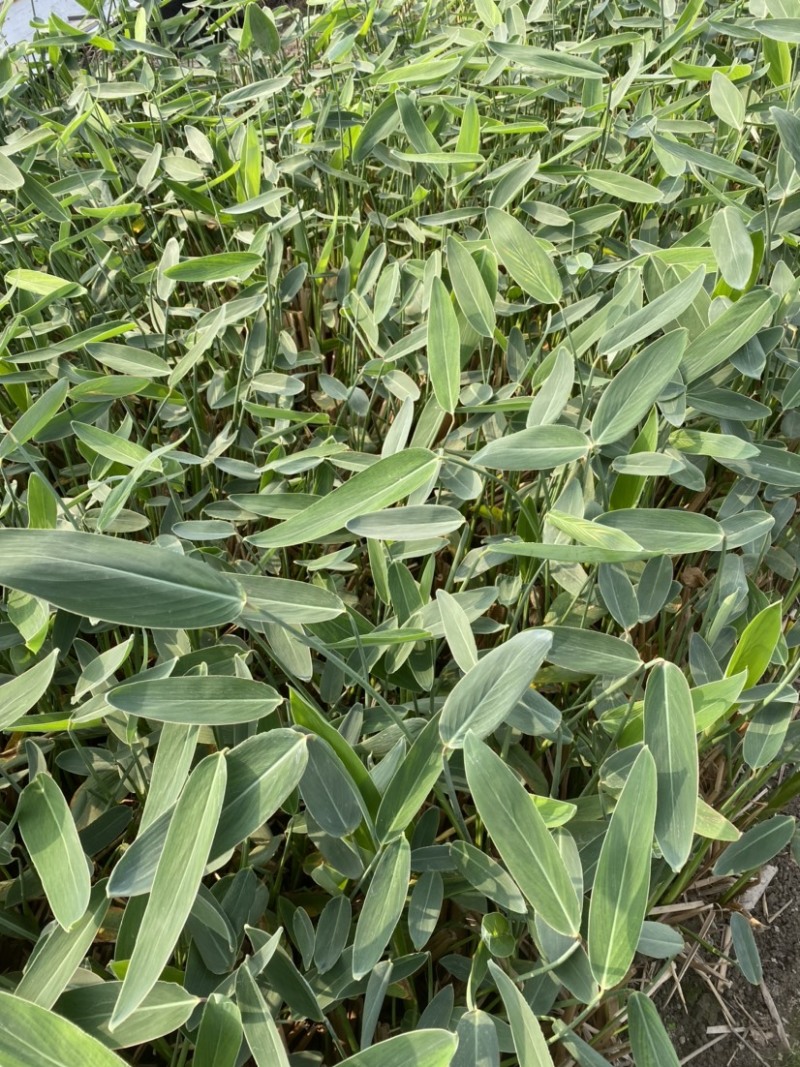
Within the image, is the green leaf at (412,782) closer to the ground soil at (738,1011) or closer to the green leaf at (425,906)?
the green leaf at (425,906)

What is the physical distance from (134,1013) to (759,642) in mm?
414

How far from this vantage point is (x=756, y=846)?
58 centimetres

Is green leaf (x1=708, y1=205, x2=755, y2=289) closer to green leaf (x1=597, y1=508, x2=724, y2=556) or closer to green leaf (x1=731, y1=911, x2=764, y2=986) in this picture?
green leaf (x1=597, y1=508, x2=724, y2=556)

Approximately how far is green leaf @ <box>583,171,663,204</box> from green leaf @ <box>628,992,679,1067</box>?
2.26 ft

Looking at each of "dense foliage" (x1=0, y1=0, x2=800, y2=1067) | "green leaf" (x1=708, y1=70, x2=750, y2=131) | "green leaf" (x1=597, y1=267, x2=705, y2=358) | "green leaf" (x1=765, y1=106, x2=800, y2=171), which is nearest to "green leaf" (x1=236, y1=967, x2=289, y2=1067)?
"dense foliage" (x1=0, y1=0, x2=800, y2=1067)

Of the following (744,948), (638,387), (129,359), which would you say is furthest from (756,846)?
(129,359)

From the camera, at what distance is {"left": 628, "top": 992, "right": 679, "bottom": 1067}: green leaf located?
0.42m

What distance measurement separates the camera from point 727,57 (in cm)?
109

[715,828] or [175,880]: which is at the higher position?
[175,880]

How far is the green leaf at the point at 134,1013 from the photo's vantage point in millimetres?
382

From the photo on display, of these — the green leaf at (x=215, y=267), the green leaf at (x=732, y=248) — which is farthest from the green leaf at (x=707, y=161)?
the green leaf at (x=215, y=267)

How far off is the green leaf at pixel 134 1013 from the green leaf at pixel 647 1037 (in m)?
→ 0.22

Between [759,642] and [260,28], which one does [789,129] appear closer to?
[759,642]

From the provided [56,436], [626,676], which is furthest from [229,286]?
[626,676]
